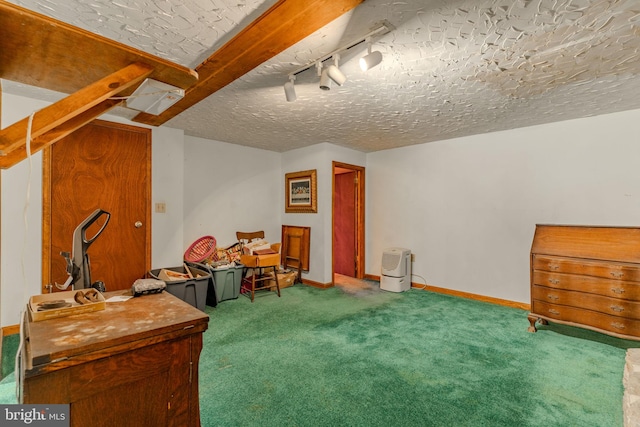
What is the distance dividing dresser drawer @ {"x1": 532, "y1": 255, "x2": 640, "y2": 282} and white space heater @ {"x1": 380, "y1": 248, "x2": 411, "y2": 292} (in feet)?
5.59

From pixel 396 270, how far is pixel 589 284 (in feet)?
7.02

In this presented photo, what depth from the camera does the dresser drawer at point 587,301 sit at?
8.15 ft

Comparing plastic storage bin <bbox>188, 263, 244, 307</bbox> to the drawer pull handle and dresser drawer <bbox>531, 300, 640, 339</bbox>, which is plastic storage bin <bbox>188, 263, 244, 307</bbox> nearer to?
dresser drawer <bbox>531, 300, 640, 339</bbox>

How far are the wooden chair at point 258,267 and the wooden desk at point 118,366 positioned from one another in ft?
8.86

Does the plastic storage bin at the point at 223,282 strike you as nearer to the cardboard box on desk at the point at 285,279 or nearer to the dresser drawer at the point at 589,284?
the cardboard box on desk at the point at 285,279

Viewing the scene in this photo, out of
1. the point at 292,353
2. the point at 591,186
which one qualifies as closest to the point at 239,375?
the point at 292,353

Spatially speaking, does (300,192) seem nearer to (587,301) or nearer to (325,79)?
(325,79)

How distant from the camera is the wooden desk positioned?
887mm

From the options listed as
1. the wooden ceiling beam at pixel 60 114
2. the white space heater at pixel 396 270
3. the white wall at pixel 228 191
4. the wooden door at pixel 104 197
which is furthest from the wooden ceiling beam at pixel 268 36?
the white space heater at pixel 396 270

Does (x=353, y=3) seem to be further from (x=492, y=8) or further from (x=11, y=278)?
(x=11, y=278)

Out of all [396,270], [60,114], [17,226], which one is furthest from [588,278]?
[17,226]

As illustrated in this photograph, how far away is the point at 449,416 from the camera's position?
174 cm

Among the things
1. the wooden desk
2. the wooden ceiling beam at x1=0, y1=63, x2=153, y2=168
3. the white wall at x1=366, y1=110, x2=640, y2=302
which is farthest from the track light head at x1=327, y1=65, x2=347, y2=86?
the white wall at x1=366, y1=110, x2=640, y2=302

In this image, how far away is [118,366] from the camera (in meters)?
0.99
